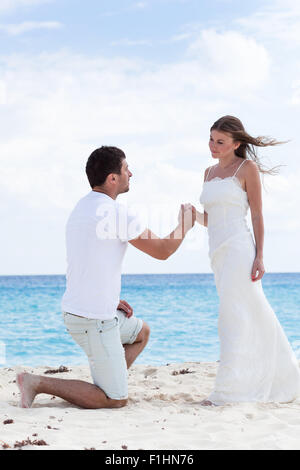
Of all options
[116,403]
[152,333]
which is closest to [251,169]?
[116,403]

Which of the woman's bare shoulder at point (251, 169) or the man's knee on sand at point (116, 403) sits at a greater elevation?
the woman's bare shoulder at point (251, 169)

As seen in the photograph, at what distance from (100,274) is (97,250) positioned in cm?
19

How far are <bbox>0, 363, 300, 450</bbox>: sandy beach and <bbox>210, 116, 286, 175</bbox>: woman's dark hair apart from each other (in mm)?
2192

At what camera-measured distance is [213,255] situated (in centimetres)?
527

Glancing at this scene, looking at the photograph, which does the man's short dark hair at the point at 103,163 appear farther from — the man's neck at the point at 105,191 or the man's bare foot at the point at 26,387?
the man's bare foot at the point at 26,387

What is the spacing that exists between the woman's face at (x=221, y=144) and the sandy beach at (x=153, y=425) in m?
2.22

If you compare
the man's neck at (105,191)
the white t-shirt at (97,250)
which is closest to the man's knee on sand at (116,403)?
the white t-shirt at (97,250)

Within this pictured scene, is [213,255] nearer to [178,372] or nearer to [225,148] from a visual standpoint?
[225,148]

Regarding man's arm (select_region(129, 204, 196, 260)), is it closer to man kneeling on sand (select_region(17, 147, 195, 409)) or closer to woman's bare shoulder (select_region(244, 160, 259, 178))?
man kneeling on sand (select_region(17, 147, 195, 409))

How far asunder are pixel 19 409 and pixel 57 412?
350 mm

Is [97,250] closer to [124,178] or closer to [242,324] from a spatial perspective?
[124,178]

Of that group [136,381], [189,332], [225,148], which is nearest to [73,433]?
[136,381]

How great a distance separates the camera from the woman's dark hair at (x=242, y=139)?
516 centimetres

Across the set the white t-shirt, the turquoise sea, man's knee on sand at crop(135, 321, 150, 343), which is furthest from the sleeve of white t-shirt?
the turquoise sea
